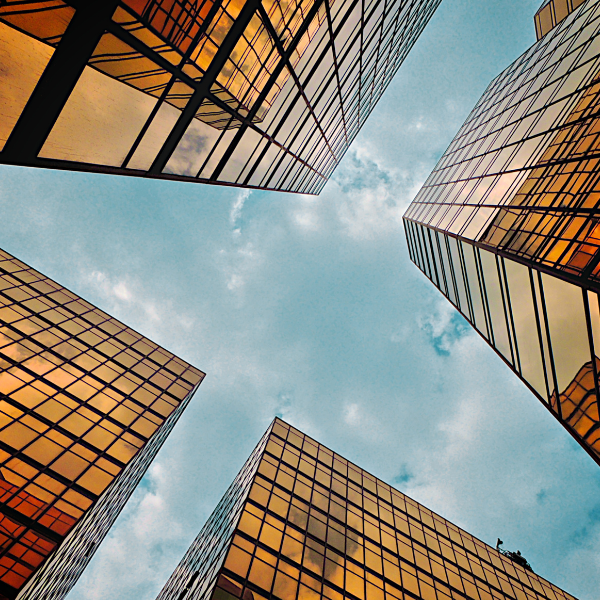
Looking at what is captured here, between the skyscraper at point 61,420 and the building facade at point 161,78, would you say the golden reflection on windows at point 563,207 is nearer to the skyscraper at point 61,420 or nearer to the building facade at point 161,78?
the building facade at point 161,78

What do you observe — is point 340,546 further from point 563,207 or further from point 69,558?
point 563,207

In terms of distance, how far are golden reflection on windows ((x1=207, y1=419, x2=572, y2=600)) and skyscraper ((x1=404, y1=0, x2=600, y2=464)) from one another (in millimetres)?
14569

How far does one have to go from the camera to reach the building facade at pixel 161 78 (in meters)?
5.07

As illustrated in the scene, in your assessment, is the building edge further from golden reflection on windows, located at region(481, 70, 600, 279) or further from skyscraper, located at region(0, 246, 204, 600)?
golden reflection on windows, located at region(481, 70, 600, 279)

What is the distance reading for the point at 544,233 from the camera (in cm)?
1087

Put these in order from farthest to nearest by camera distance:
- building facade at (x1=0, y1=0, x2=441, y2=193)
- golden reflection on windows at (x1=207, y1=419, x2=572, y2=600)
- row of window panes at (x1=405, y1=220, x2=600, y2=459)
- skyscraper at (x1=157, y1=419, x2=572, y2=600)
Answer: golden reflection on windows at (x1=207, y1=419, x2=572, y2=600)
skyscraper at (x1=157, y1=419, x2=572, y2=600)
row of window panes at (x1=405, y1=220, x2=600, y2=459)
building facade at (x1=0, y1=0, x2=441, y2=193)

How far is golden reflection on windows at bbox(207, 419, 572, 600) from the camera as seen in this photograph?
59.3 ft

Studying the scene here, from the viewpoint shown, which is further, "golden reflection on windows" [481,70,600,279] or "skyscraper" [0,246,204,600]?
"skyscraper" [0,246,204,600]

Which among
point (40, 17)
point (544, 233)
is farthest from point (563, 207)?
point (40, 17)

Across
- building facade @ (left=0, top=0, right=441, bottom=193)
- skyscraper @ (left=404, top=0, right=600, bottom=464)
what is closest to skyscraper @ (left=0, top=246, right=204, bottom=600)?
building facade @ (left=0, top=0, right=441, bottom=193)

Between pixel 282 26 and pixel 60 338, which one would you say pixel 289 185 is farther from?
pixel 60 338

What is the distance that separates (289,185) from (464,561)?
30.3m

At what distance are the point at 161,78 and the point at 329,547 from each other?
2379 centimetres

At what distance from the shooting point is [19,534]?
1572cm
